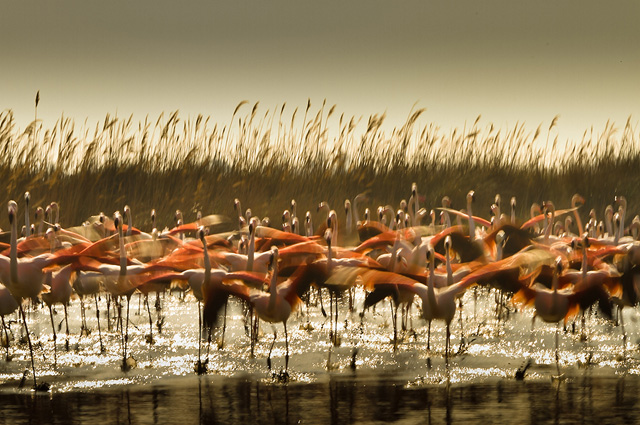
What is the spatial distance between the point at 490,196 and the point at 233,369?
8.38 meters

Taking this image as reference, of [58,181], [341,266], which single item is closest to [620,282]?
[341,266]

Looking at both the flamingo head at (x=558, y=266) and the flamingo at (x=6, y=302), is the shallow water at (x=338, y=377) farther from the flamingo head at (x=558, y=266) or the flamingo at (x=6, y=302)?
the flamingo head at (x=558, y=266)

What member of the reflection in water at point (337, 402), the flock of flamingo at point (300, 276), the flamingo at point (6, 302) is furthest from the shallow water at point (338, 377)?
the flamingo at point (6, 302)

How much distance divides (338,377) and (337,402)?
24.3 inches

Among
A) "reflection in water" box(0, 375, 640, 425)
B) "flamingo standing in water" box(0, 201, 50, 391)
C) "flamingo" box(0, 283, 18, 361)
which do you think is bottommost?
"reflection in water" box(0, 375, 640, 425)

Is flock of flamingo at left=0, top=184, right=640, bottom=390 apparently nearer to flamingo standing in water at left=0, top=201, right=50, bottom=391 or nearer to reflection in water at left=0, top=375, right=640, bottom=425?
flamingo standing in water at left=0, top=201, right=50, bottom=391

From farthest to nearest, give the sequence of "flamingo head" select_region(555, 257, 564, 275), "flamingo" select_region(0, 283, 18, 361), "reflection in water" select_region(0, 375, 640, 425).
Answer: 1. "flamingo head" select_region(555, 257, 564, 275)
2. "flamingo" select_region(0, 283, 18, 361)
3. "reflection in water" select_region(0, 375, 640, 425)

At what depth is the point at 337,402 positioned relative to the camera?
524 cm

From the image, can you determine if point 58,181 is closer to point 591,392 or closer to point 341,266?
point 341,266

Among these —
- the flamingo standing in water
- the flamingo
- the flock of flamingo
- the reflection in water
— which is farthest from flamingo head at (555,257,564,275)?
the flamingo

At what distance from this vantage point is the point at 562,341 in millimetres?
7121

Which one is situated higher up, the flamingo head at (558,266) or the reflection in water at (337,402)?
the flamingo head at (558,266)

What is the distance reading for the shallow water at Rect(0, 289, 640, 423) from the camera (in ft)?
16.5

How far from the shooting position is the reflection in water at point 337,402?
490 cm
